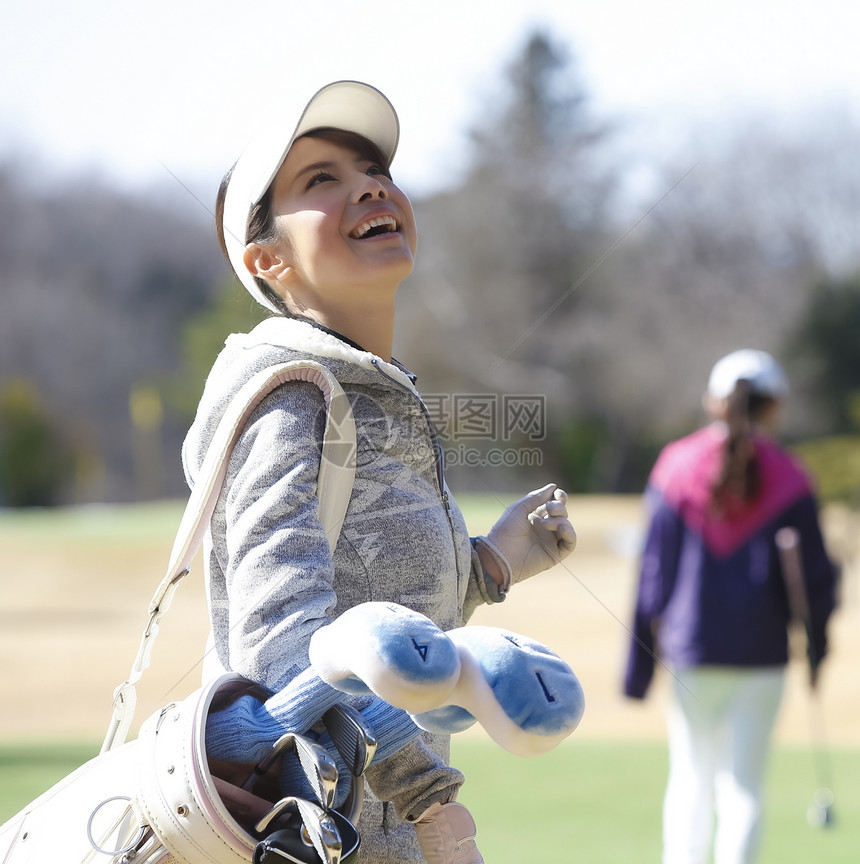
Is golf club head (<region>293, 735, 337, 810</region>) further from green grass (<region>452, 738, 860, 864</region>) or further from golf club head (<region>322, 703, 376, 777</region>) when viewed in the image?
green grass (<region>452, 738, 860, 864</region>)

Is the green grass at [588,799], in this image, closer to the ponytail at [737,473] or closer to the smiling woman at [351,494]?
the ponytail at [737,473]

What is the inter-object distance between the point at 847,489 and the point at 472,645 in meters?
22.5

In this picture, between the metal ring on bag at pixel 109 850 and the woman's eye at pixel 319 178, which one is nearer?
the metal ring on bag at pixel 109 850

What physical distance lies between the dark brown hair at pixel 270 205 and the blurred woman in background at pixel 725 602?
2.79 m

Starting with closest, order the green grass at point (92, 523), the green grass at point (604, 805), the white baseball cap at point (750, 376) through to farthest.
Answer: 1. the white baseball cap at point (750, 376)
2. the green grass at point (604, 805)
3. the green grass at point (92, 523)

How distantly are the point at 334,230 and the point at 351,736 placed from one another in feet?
2.40

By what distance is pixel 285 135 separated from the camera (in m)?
1.69

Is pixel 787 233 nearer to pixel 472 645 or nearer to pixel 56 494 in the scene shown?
pixel 56 494

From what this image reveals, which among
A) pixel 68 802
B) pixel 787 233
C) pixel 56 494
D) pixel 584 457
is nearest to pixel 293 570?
pixel 68 802

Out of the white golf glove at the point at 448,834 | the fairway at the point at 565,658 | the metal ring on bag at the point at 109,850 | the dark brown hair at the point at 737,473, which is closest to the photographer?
the metal ring on bag at the point at 109,850

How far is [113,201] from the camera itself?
44.8 meters

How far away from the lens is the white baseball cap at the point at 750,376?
4.61 meters

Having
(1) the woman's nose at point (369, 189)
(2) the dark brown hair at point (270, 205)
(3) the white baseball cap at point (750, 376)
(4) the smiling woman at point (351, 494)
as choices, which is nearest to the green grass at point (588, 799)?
(3) the white baseball cap at point (750, 376)

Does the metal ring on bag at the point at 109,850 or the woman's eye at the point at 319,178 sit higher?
the woman's eye at the point at 319,178
